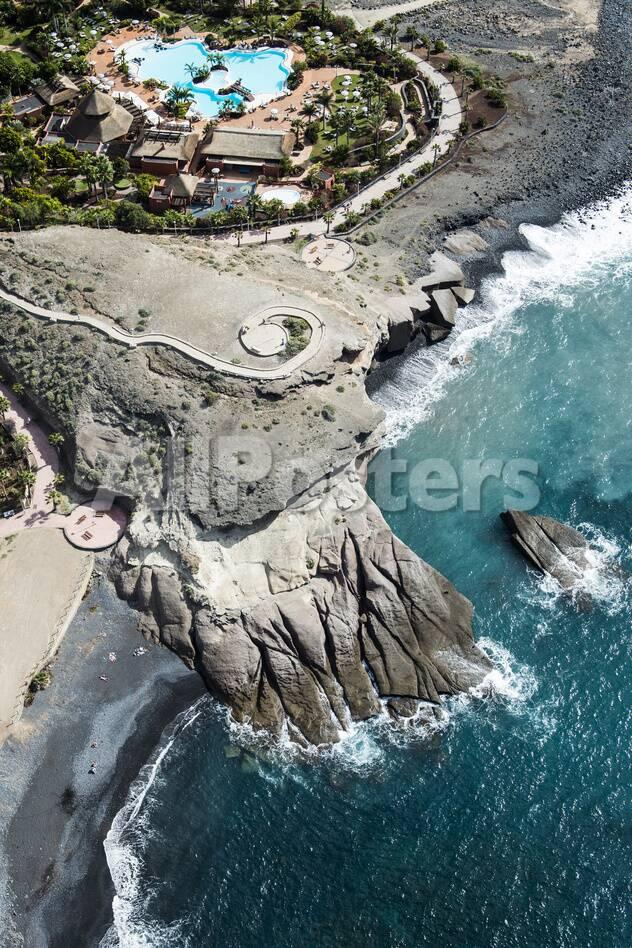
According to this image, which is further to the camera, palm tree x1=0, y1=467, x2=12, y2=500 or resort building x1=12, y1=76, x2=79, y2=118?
resort building x1=12, y1=76, x2=79, y2=118

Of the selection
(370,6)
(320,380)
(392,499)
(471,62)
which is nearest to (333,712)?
(392,499)

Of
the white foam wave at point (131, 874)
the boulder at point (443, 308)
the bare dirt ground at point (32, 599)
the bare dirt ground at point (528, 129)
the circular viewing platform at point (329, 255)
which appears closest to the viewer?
the white foam wave at point (131, 874)

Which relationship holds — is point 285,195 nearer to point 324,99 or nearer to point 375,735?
point 324,99

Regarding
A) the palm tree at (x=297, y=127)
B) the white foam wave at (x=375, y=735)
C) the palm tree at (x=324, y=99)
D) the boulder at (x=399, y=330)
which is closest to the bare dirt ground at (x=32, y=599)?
the white foam wave at (x=375, y=735)

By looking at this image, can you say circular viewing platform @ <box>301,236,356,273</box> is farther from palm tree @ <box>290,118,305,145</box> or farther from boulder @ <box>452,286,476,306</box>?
palm tree @ <box>290,118,305,145</box>

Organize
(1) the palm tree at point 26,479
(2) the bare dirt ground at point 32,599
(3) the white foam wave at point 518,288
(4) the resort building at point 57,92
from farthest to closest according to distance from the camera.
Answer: (4) the resort building at point 57,92 < (3) the white foam wave at point 518,288 < (1) the palm tree at point 26,479 < (2) the bare dirt ground at point 32,599

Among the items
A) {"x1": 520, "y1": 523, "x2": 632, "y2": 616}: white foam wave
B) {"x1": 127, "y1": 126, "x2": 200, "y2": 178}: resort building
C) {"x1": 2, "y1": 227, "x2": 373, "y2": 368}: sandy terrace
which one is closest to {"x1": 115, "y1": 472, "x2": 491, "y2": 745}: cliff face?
{"x1": 520, "y1": 523, "x2": 632, "y2": 616}: white foam wave

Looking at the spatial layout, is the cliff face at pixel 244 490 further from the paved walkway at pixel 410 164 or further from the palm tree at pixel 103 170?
Result: the palm tree at pixel 103 170
